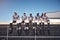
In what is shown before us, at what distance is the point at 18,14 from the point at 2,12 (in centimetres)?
63

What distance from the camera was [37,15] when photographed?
32562 millimetres

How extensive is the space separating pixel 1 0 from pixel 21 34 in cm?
153

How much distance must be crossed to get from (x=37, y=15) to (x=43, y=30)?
632 millimetres

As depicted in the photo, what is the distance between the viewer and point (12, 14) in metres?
32.6

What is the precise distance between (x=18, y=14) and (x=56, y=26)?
1515 millimetres

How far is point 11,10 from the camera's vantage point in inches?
1284

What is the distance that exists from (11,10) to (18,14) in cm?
32

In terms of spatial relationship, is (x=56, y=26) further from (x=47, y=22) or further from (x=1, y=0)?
(x=1, y=0)

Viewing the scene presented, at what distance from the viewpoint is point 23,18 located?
107 ft

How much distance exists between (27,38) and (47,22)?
97 centimetres

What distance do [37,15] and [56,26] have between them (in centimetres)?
84

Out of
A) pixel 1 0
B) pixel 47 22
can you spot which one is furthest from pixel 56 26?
pixel 1 0

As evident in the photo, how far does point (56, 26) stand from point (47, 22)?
0.37m

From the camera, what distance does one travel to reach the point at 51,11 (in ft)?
107
